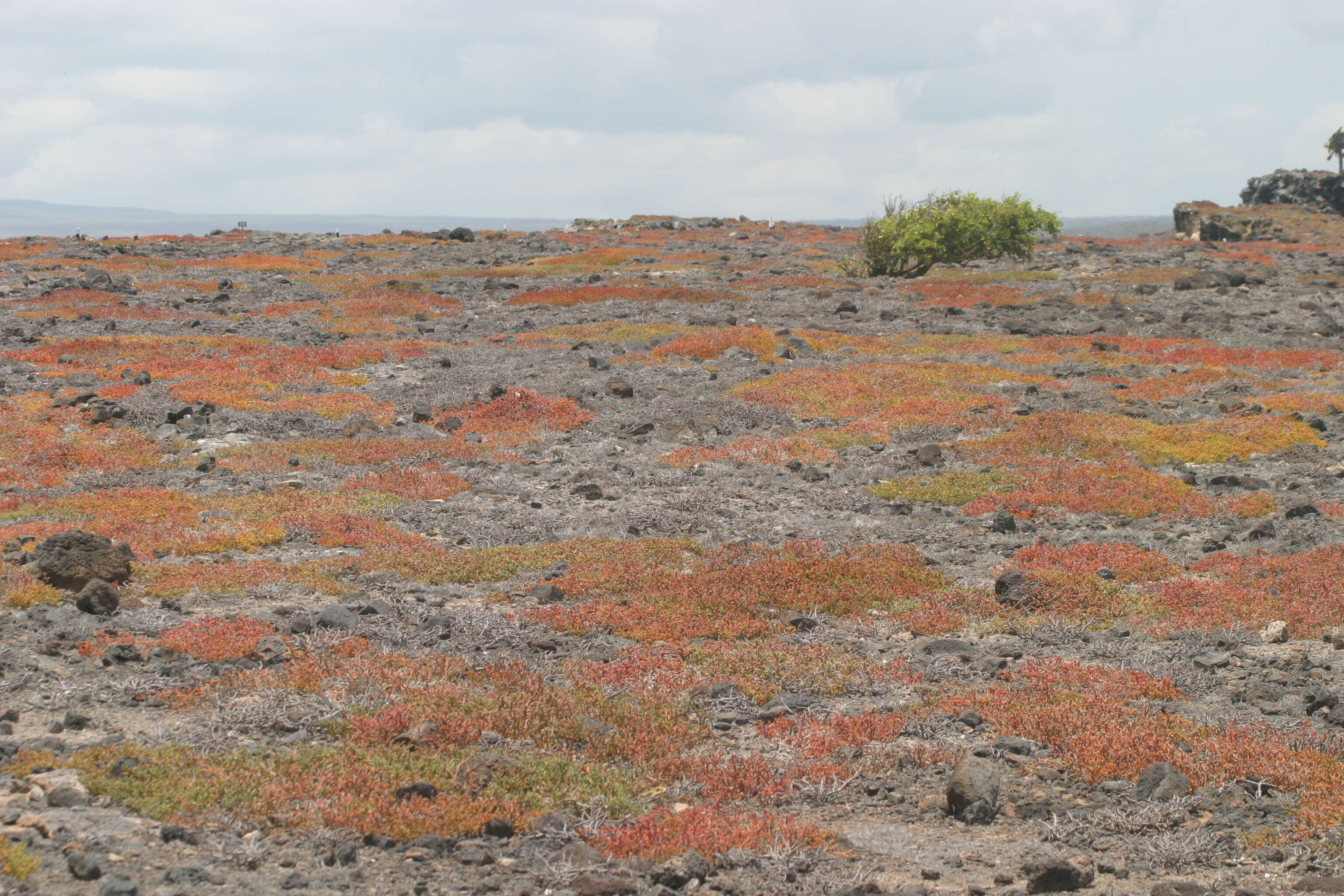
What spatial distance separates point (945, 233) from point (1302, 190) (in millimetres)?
90441

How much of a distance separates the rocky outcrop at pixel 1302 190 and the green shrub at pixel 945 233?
79749 millimetres

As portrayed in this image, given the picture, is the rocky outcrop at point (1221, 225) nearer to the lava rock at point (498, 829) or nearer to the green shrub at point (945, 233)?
the green shrub at point (945, 233)

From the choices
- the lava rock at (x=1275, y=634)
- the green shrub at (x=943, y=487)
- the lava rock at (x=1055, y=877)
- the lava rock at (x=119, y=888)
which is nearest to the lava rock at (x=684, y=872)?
the lava rock at (x=1055, y=877)

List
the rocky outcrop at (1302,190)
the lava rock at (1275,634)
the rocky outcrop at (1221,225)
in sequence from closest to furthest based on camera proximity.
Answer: the lava rock at (1275,634), the rocky outcrop at (1221,225), the rocky outcrop at (1302,190)

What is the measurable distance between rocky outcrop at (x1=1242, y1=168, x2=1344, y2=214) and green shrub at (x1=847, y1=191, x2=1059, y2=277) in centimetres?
7975

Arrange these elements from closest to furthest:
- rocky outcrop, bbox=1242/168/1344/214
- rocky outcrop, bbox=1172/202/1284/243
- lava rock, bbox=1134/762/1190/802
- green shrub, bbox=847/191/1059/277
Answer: lava rock, bbox=1134/762/1190/802 → green shrub, bbox=847/191/1059/277 → rocky outcrop, bbox=1172/202/1284/243 → rocky outcrop, bbox=1242/168/1344/214

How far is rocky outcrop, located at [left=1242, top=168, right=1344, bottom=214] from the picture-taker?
12938 cm

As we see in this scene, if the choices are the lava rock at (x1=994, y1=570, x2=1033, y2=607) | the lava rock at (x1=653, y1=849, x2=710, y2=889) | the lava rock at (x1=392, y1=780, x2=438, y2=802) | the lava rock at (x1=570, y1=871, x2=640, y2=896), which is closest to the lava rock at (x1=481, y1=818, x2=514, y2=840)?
the lava rock at (x1=392, y1=780, x2=438, y2=802)

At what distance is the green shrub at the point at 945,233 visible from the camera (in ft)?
216

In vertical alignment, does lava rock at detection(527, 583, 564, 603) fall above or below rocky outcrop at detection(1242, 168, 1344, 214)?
below

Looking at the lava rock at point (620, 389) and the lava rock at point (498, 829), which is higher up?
the lava rock at point (620, 389)

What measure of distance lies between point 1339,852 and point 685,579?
9.18 metres

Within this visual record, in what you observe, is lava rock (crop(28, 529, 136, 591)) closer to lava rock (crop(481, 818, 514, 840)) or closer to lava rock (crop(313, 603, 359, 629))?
lava rock (crop(313, 603, 359, 629))

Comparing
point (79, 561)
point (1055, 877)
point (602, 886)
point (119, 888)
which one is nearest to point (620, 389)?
point (79, 561)
